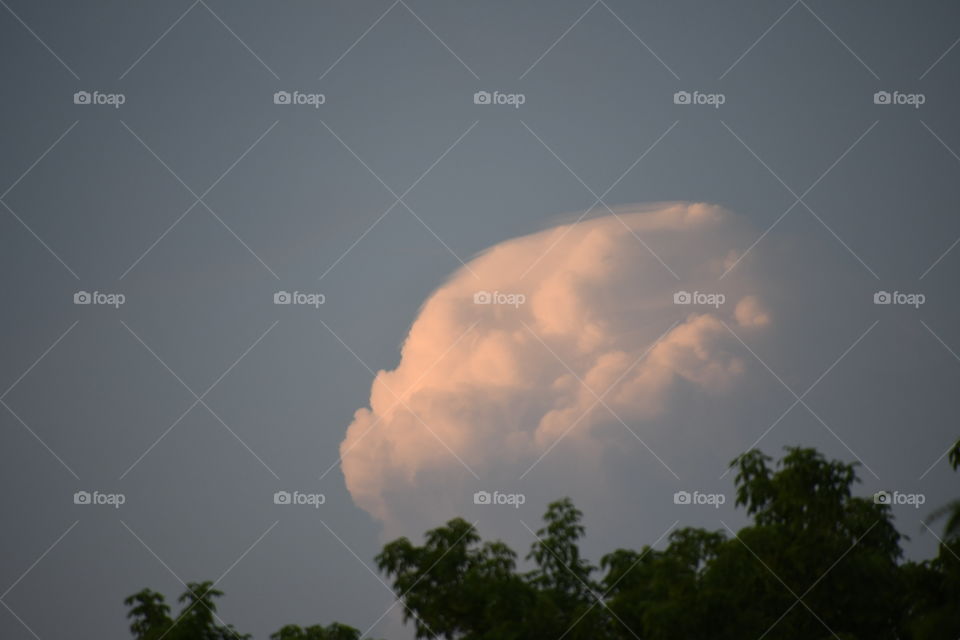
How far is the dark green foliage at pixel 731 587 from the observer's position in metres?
19.0

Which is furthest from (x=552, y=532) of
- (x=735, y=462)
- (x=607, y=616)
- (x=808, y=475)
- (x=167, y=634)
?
(x=167, y=634)

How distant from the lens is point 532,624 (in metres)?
19.8

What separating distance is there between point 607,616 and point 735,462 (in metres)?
5.63

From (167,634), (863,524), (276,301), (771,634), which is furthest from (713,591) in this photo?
(276,301)

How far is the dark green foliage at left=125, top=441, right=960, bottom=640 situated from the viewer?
1903 centimetres

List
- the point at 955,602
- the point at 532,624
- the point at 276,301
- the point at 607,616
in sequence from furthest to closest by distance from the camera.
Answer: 1. the point at 276,301
2. the point at 607,616
3. the point at 532,624
4. the point at 955,602

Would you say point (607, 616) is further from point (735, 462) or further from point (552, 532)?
point (735, 462)

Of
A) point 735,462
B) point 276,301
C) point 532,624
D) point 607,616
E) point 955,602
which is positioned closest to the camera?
point 955,602

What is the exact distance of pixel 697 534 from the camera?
925 inches

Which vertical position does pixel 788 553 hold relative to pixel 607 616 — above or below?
above

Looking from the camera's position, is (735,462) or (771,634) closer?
(771,634)

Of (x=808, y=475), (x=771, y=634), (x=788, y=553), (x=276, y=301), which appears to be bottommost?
(x=771, y=634)

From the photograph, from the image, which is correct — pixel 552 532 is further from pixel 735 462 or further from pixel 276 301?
pixel 276 301

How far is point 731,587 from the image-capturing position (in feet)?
64.6
